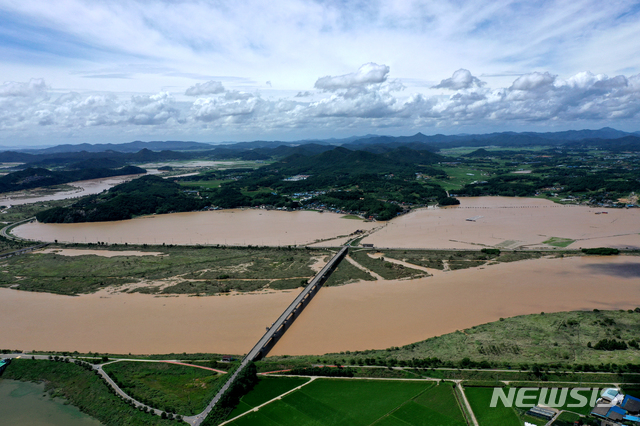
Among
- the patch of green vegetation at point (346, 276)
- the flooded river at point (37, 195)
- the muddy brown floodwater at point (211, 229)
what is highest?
the flooded river at point (37, 195)

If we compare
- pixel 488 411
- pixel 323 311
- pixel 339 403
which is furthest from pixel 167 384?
pixel 488 411

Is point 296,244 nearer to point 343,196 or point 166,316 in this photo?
point 166,316

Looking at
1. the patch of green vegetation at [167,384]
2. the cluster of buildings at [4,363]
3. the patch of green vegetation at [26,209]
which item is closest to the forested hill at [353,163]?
the patch of green vegetation at [26,209]

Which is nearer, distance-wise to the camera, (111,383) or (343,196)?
(111,383)

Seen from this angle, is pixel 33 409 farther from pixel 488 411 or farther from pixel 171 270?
pixel 488 411

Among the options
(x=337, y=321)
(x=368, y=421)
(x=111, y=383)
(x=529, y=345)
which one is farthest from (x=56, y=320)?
(x=529, y=345)

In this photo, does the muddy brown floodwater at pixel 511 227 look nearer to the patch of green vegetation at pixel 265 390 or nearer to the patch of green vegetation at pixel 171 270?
the patch of green vegetation at pixel 171 270
